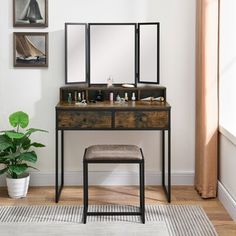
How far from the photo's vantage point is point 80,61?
4.47 meters

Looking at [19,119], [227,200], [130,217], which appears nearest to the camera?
[130,217]

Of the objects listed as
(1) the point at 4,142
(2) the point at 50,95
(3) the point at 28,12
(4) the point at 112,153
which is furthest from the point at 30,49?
(4) the point at 112,153

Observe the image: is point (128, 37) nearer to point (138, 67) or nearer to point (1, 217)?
point (138, 67)

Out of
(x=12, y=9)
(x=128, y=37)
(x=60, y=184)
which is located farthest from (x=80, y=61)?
(x=60, y=184)

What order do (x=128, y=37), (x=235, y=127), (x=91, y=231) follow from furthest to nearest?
(x=128, y=37)
(x=235, y=127)
(x=91, y=231)

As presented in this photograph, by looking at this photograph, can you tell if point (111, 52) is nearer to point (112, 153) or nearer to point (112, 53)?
point (112, 53)

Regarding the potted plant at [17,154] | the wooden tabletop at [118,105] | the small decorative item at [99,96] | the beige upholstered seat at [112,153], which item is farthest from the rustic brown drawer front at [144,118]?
the potted plant at [17,154]

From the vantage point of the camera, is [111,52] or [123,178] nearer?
[111,52]

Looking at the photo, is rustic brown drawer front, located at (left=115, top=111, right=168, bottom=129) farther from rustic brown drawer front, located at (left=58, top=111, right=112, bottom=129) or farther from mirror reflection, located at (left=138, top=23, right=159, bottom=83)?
mirror reflection, located at (left=138, top=23, right=159, bottom=83)

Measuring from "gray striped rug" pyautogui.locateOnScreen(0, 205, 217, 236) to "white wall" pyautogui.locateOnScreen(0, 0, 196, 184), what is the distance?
27.4 inches

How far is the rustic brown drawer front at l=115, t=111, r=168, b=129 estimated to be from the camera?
4.09m

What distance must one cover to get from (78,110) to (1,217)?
101 centimetres

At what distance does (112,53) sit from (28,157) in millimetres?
1155

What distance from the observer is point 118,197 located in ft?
14.1
